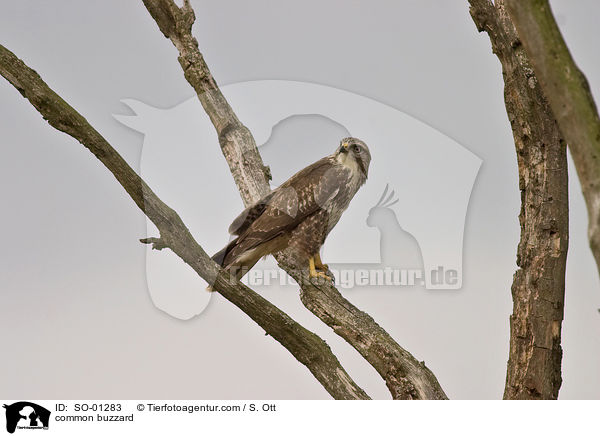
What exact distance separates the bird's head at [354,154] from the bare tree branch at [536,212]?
142 centimetres

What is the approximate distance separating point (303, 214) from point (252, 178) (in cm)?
73

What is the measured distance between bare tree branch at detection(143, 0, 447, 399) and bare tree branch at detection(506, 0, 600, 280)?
2.29 meters

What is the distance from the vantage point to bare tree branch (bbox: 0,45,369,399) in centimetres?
424

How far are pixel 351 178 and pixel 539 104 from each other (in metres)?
1.75

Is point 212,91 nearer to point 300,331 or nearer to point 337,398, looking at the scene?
point 300,331

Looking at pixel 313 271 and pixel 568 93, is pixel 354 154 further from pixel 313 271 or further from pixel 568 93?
pixel 568 93

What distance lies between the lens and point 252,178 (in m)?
6.06

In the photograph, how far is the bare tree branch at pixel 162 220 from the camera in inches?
167

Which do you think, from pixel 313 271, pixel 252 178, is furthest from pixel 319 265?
pixel 252 178

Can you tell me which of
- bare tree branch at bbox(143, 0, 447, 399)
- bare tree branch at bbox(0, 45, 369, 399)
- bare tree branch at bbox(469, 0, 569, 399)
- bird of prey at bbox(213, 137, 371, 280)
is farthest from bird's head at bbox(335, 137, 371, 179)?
bare tree branch at bbox(0, 45, 369, 399)
